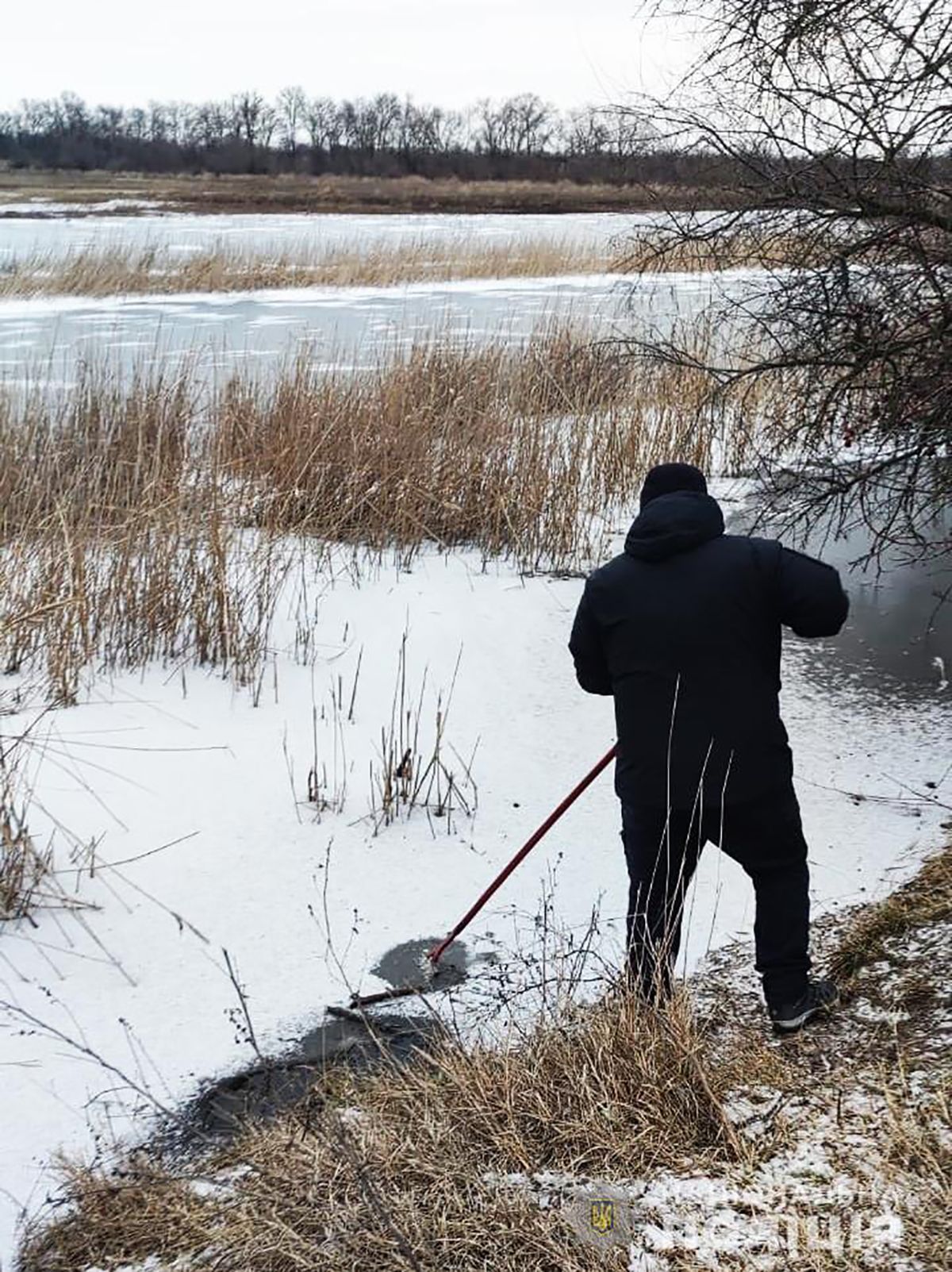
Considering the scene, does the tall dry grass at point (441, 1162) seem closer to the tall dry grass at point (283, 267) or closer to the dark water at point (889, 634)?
the dark water at point (889, 634)

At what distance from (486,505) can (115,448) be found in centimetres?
216

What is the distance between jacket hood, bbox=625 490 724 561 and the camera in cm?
288

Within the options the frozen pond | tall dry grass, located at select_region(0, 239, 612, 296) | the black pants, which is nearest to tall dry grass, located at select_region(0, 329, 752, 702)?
the black pants

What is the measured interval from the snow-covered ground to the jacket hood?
889 millimetres

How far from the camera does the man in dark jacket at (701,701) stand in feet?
9.41

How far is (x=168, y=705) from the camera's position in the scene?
5305mm

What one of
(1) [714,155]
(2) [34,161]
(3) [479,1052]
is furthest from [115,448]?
(2) [34,161]

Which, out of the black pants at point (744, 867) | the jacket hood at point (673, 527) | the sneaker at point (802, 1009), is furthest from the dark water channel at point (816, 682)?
the jacket hood at point (673, 527)

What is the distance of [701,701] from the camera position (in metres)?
2.89

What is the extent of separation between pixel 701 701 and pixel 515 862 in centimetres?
81

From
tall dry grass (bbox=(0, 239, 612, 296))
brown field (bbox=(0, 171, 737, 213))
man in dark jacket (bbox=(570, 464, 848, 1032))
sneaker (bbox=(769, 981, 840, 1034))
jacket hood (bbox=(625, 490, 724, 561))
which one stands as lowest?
sneaker (bbox=(769, 981, 840, 1034))

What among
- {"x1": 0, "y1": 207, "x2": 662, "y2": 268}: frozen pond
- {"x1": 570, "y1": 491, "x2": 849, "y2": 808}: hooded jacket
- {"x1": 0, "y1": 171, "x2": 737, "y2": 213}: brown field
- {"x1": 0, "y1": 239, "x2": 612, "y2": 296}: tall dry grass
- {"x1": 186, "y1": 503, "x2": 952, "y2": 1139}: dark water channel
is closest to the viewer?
{"x1": 570, "y1": 491, "x2": 849, "y2": 808}: hooded jacket

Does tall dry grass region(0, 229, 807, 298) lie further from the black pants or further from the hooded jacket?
the black pants

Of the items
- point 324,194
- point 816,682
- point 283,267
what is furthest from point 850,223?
point 324,194
